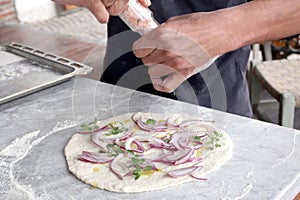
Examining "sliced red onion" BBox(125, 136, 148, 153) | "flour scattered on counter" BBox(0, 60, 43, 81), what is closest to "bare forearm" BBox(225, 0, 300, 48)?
"sliced red onion" BBox(125, 136, 148, 153)

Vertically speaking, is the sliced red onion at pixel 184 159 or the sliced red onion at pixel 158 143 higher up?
the sliced red onion at pixel 184 159

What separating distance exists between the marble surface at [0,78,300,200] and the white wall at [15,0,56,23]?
3.40 metres

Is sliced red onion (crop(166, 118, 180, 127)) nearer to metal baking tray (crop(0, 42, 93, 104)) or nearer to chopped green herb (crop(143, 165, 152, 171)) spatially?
chopped green herb (crop(143, 165, 152, 171))

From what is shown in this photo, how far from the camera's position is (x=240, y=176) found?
919mm

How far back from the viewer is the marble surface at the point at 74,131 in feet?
2.93

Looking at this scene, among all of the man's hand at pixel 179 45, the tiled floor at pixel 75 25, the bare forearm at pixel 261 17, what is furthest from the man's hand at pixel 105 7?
the tiled floor at pixel 75 25

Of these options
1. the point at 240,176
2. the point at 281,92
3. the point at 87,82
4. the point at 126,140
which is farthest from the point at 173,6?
the point at 281,92

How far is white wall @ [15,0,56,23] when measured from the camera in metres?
4.57

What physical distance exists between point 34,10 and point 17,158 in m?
3.93

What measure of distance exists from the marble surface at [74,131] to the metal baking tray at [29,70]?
3 cm

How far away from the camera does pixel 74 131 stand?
1.17 meters

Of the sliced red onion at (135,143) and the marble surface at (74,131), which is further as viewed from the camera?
the sliced red onion at (135,143)

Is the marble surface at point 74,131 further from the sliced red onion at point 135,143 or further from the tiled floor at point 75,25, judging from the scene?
the tiled floor at point 75,25

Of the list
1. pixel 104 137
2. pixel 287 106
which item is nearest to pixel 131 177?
pixel 104 137
